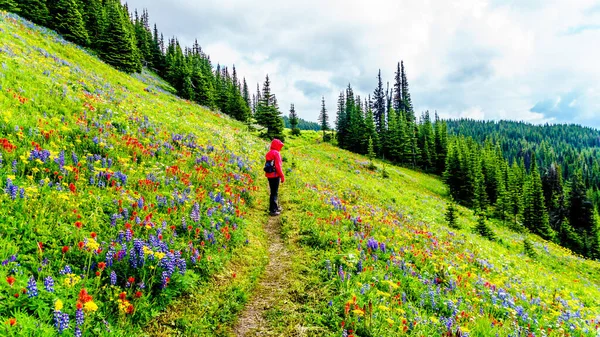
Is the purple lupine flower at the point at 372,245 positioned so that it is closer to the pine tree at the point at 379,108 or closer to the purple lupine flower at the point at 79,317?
the purple lupine flower at the point at 79,317

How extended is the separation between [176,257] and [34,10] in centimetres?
5425

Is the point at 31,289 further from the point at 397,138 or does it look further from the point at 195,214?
the point at 397,138

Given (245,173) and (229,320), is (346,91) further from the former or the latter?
(229,320)

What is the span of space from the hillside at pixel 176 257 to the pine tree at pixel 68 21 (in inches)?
1677

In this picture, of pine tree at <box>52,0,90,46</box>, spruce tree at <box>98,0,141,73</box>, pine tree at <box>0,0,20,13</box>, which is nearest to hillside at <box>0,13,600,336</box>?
pine tree at <box>0,0,20,13</box>

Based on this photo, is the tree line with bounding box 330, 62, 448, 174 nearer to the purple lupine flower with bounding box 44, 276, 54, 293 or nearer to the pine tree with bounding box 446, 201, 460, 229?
the pine tree with bounding box 446, 201, 460, 229

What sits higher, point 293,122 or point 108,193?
point 293,122

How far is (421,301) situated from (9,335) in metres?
6.63

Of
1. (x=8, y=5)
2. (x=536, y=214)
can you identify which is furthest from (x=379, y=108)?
(x=8, y=5)

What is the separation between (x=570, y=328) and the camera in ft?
23.5

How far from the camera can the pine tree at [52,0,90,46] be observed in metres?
43.5

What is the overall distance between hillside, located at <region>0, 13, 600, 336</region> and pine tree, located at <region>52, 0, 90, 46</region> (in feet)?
140

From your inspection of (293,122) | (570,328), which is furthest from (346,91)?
(570,328)

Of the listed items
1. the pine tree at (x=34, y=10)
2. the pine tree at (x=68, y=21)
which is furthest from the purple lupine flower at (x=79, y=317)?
the pine tree at (x=34, y=10)
